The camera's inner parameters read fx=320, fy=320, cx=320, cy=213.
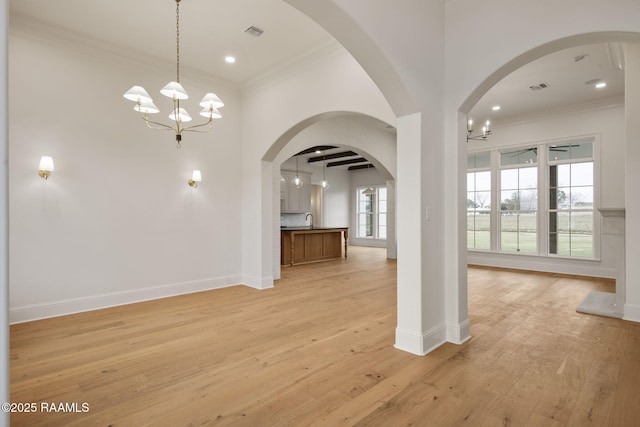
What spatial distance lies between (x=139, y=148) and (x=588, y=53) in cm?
621

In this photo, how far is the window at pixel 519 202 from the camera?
23.0ft

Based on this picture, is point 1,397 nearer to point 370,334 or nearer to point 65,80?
point 370,334

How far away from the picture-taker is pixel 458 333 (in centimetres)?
301

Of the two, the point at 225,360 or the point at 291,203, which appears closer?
the point at 225,360

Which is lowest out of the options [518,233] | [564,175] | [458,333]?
[458,333]

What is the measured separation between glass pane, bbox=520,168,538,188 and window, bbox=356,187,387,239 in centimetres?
539

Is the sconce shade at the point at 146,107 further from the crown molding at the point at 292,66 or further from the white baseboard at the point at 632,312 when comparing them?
the white baseboard at the point at 632,312

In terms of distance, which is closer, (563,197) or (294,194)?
(563,197)

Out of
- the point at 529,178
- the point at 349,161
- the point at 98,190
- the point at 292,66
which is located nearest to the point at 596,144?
the point at 529,178

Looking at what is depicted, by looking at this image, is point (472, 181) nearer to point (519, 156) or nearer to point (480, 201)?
point (480, 201)

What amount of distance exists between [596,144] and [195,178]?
7475 mm

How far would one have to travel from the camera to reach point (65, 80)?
3959 millimetres

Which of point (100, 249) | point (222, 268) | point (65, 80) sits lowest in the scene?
point (222, 268)

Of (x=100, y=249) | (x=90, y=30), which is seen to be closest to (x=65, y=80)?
(x=90, y=30)
